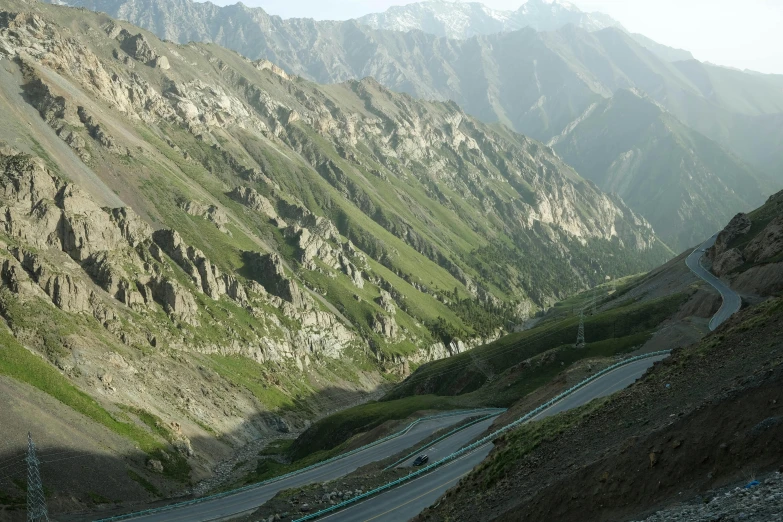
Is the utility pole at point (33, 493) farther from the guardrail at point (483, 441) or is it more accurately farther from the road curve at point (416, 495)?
the road curve at point (416, 495)

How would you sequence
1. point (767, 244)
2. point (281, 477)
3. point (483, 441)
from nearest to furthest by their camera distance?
point (483, 441) < point (281, 477) < point (767, 244)

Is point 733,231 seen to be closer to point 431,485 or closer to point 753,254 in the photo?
point 753,254

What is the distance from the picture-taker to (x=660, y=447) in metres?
28.0

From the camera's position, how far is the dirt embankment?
25.3m

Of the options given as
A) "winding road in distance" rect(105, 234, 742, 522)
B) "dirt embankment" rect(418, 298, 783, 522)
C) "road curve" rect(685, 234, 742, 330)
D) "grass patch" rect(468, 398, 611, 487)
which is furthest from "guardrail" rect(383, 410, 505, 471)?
"road curve" rect(685, 234, 742, 330)

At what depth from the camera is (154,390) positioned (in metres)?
138

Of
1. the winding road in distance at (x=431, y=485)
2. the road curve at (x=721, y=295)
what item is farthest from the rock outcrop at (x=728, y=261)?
the winding road in distance at (x=431, y=485)

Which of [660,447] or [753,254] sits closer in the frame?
[660,447]

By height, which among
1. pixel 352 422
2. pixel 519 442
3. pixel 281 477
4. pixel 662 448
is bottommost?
pixel 352 422

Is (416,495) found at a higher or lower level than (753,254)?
lower

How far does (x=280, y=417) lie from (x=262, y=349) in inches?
1417

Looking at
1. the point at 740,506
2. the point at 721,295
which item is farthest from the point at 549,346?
the point at 740,506

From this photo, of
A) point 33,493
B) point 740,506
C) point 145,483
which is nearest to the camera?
point 740,506

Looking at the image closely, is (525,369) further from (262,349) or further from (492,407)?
(262,349)
